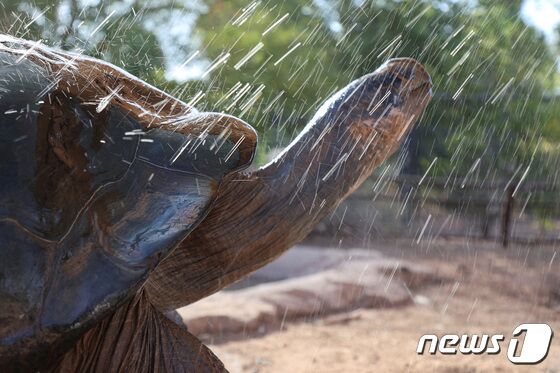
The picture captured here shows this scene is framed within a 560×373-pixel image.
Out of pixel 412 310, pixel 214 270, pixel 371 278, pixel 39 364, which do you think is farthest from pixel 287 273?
pixel 39 364

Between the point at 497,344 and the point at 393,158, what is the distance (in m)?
9.05

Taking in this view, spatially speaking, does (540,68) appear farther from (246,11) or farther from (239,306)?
(239,306)

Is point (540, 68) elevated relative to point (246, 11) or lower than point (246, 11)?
lower

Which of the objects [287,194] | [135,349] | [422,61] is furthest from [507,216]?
[135,349]

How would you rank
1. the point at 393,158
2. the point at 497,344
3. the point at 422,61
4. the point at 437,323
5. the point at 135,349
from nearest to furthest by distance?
1. the point at 135,349
2. the point at 497,344
3. the point at 437,323
4. the point at 422,61
5. the point at 393,158

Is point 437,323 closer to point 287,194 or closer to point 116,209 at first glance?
point 287,194

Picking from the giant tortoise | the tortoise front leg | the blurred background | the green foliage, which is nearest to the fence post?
the blurred background

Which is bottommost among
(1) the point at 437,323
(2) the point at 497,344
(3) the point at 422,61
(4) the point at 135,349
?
(1) the point at 437,323

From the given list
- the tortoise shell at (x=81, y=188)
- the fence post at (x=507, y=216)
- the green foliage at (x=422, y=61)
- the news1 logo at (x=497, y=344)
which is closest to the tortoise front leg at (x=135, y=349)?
the tortoise shell at (x=81, y=188)

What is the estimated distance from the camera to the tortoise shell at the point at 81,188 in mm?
1698

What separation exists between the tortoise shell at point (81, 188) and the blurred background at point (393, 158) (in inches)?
90.5

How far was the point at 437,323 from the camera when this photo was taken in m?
6.34

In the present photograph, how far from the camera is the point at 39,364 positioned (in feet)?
5.82

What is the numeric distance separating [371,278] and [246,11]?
15.0 ft
